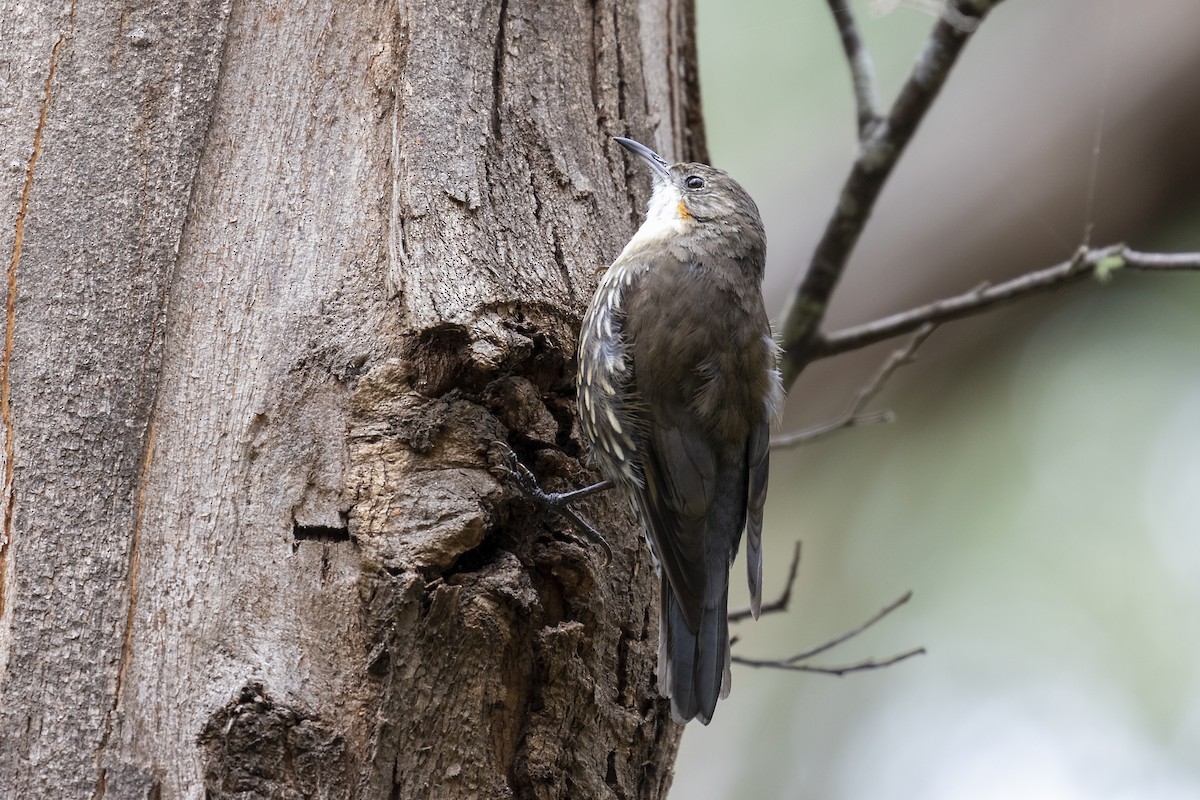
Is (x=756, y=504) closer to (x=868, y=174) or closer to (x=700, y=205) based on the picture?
(x=700, y=205)

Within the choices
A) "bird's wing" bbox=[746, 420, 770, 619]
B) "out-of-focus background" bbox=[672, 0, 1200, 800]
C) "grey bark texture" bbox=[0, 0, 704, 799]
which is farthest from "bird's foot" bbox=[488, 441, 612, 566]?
"out-of-focus background" bbox=[672, 0, 1200, 800]

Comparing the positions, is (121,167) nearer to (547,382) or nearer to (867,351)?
(547,382)

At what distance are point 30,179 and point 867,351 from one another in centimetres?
381

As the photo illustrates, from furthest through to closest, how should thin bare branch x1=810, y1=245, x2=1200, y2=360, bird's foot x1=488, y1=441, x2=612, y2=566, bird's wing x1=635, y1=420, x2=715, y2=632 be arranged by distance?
1. thin bare branch x1=810, y1=245, x2=1200, y2=360
2. bird's wing x1=635, y1=420, x2=715, y2=632
3. bird's foot x1=488, y1=441, x2=612, y2=566

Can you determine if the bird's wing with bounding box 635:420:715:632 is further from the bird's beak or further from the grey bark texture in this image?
the bird's beak

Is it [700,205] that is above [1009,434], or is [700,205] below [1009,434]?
above

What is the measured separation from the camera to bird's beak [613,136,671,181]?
2.63 metres

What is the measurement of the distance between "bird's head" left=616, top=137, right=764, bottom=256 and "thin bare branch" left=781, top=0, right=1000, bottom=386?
0.22m

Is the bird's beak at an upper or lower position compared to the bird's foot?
upper

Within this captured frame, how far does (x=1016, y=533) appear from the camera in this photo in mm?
4980

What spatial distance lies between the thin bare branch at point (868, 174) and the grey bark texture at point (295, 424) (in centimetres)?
106

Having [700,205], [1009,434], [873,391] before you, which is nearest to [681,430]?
[700,205]

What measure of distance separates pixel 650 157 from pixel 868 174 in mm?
769

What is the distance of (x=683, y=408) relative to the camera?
260 cm
